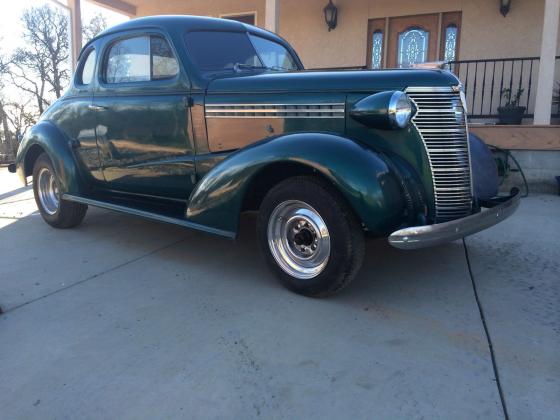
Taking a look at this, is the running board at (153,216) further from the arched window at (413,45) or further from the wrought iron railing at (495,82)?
the arched window at (413,45)

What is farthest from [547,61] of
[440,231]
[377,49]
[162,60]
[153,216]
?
[153,216]

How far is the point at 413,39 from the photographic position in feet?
31.0

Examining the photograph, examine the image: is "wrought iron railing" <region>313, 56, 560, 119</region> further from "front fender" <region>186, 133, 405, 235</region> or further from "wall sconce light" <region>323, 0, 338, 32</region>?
"front fender" <region>186, 133, 405, 235</region>

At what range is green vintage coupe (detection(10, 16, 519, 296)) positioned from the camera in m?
2.86

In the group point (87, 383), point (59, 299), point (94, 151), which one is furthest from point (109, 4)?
point (87, 383)

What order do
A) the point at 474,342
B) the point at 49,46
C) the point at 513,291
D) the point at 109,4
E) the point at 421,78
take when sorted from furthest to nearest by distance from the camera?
the point at 49,46
the point at 109,4
the point at 513,291
the point at 421,78
the point at 474,342

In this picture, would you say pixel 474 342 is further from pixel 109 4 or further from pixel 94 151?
pixel 109 4

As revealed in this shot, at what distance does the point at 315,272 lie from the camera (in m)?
3.08

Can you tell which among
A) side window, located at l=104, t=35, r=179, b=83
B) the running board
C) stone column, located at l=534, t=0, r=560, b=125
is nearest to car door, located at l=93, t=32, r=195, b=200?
side window, located at l=104, t=35, r=179, b=83

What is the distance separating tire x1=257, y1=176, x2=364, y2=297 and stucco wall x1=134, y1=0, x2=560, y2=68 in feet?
24.5

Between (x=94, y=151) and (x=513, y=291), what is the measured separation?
12.5 feet

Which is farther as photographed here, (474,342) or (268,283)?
(268,283)

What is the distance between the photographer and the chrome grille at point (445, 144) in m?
2.97

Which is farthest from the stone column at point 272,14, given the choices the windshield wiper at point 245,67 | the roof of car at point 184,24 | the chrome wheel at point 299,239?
the chrome wheel at point 299,239
